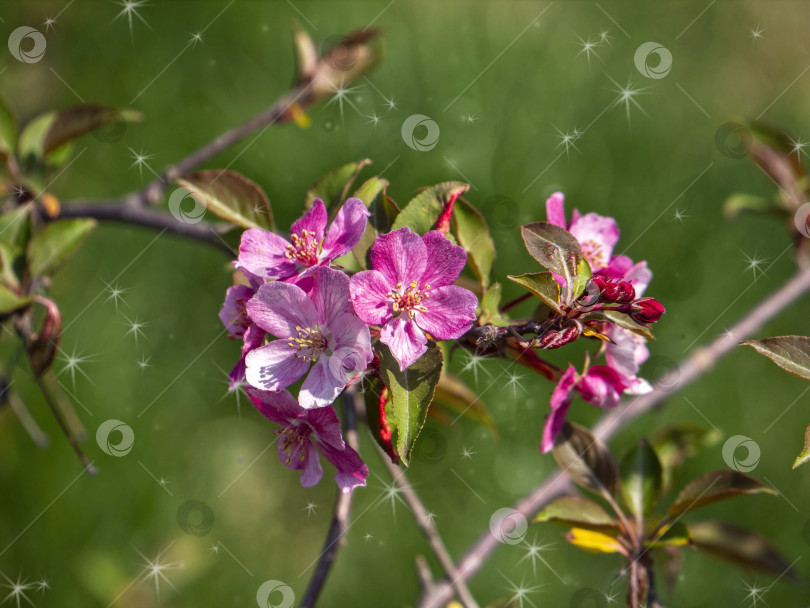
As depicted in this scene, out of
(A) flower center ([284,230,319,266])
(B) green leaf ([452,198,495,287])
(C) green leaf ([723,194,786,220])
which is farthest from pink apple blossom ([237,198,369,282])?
(C) green leaf ([723,194,786,220])

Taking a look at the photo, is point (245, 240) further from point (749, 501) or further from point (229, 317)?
point (749, 501)

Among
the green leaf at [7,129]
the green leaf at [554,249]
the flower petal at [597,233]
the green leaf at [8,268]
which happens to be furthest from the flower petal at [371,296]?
the green leaf at [7,129]

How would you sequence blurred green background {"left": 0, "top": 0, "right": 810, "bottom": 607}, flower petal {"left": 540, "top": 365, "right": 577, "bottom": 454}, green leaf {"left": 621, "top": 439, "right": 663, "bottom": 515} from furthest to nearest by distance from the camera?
blurred green background {"left": 0, "top": 0, "right": 810, "bottom": 607} → green leaf {"left": 621, "top": 439, "right": 663, "bottom": 515} → flower petal {"left": 540, "top": 365, "right": 577, "bottom": 454}

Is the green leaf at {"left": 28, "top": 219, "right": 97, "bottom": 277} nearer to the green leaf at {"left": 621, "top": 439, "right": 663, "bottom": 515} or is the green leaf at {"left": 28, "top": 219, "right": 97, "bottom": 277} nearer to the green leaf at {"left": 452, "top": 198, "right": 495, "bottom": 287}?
the green leaf at {"left": 452, "top": 198, "right": 495, "bottom": 287}

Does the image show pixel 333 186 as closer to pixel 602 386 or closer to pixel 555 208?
pixel 555 208

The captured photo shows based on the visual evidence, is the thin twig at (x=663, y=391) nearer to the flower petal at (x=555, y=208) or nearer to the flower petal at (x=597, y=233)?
the flower petal at (x=597, y=233)
